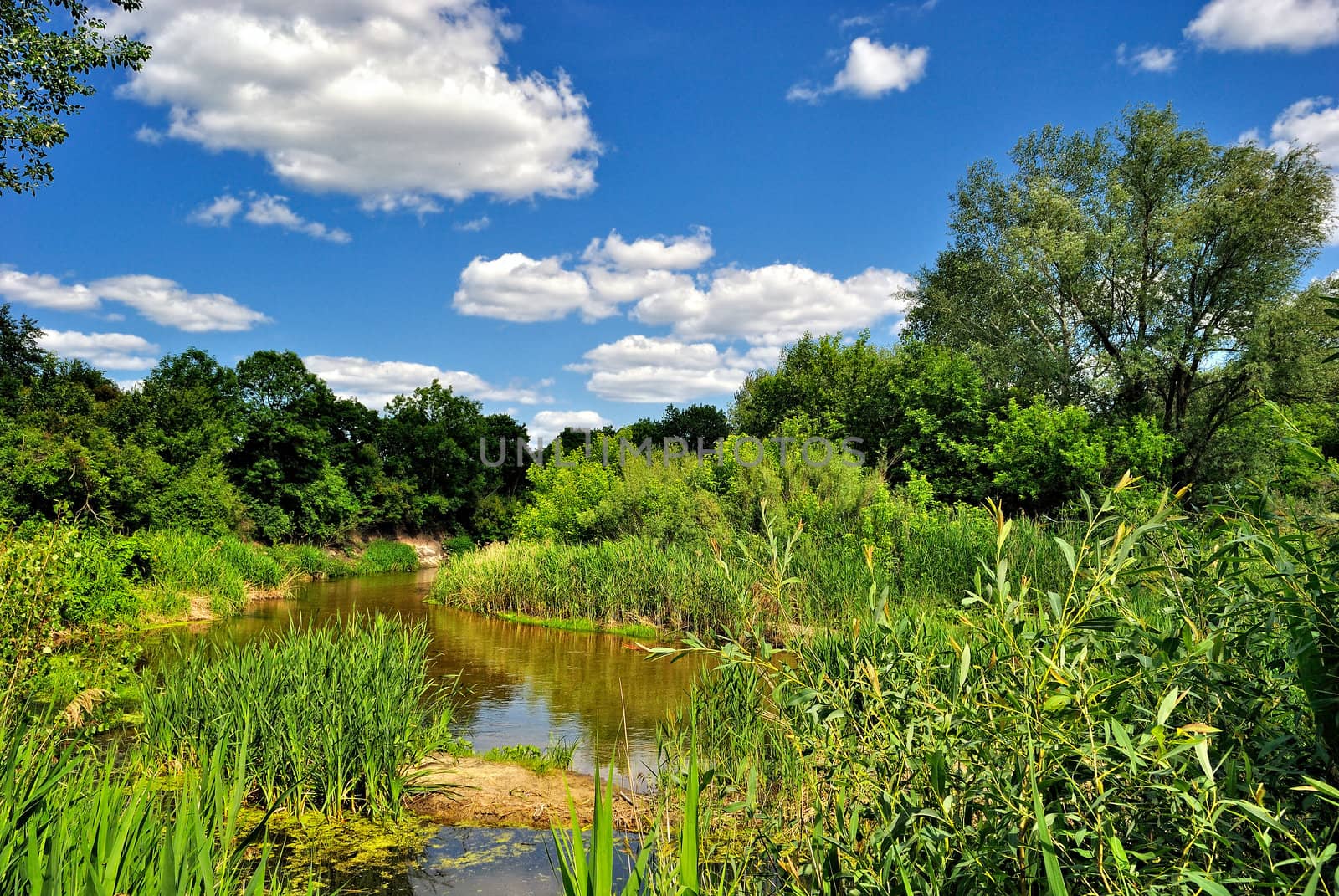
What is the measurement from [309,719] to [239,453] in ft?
104

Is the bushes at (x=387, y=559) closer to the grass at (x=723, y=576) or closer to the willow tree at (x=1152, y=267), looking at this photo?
the grass at (x=723, y=576)

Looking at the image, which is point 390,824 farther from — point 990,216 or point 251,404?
point 251,404

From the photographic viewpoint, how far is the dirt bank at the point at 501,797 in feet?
20.9

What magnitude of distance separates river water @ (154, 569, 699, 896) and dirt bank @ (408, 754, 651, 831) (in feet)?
0.72

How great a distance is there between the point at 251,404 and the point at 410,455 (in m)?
10.9

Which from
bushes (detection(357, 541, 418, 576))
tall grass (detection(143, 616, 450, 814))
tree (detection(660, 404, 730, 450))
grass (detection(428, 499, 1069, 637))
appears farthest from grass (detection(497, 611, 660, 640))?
tree (detection(660, 404, 730, 450))

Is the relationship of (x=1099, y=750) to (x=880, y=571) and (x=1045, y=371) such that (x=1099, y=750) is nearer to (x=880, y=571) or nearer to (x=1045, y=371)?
(x=880, y=571)

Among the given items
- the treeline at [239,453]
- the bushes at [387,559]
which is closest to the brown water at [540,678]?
the treeline at [239,453]

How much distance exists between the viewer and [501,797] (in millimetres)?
6719

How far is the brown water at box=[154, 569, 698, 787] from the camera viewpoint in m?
8.61

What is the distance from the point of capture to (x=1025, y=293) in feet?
80.8

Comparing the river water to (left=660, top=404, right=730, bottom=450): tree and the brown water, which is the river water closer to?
the brown water

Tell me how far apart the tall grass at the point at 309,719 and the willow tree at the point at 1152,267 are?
2194 cm

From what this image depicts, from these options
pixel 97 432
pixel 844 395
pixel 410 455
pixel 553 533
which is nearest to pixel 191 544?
pixel 97 432
